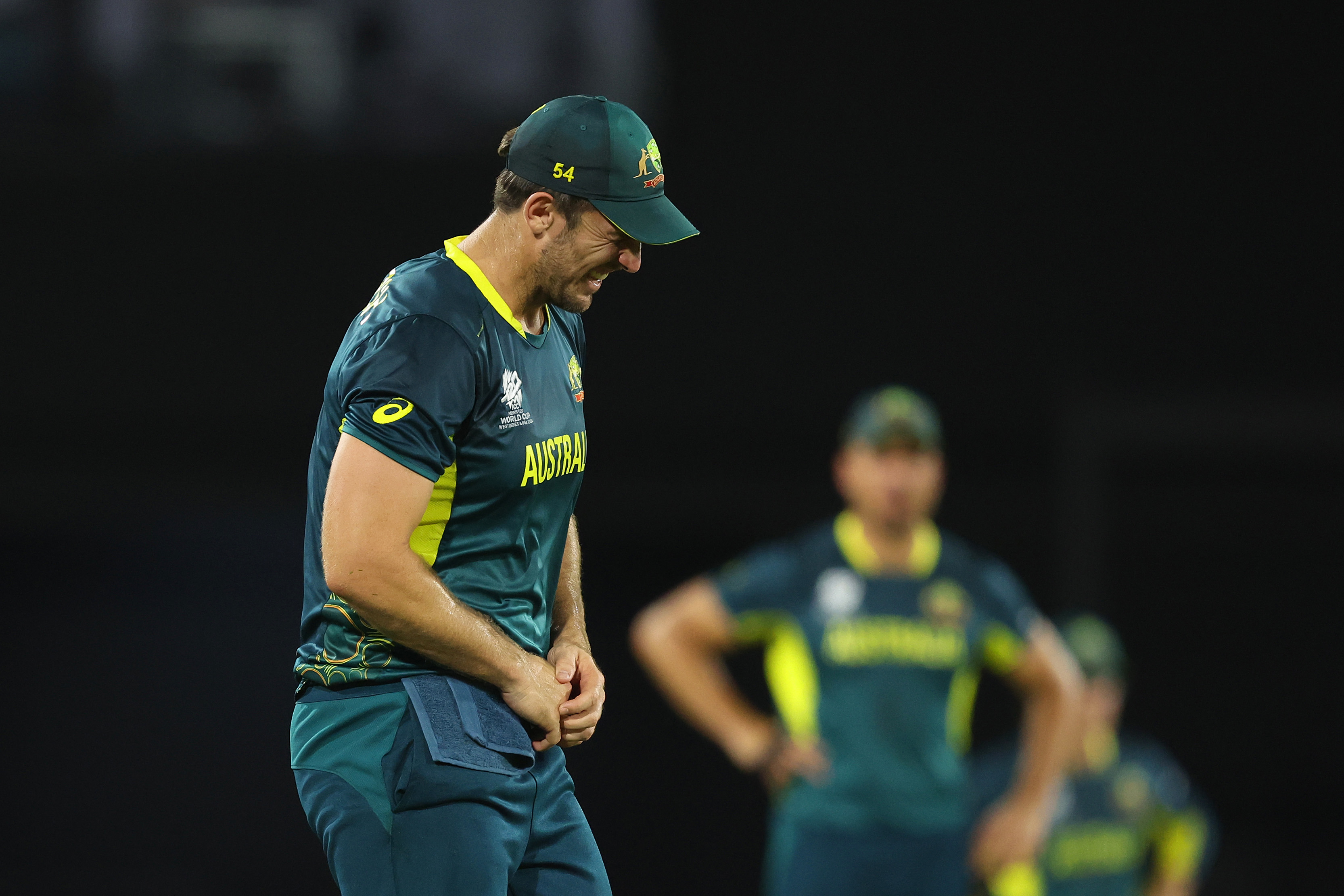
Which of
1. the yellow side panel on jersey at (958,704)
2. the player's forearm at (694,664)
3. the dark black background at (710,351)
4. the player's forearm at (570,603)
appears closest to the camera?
the player's forearm at (570,603)

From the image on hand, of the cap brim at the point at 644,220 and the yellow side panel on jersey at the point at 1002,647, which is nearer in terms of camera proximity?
the cap brim at the point at 644,220

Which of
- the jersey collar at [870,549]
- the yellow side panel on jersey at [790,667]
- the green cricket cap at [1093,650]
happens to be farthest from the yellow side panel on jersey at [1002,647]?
the green cricket cap at [1093,650]

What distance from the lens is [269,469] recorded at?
8.30m

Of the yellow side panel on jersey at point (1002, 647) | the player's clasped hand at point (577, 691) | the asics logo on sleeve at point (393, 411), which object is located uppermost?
the asics logo on sleeve at point (393, 411)

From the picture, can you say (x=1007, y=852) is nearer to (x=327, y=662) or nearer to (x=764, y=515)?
(x=764, y=515)

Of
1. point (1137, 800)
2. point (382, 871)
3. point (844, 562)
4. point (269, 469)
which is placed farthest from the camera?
point (269, 469)

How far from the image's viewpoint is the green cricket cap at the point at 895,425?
5859 millimetres

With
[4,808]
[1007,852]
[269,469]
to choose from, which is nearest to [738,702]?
[1007,852]

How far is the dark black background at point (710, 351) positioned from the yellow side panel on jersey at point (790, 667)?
229 centimetres

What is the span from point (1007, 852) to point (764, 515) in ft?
8.63

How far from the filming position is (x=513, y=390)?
2.76 m

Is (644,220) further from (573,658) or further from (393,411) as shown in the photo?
(573,658)

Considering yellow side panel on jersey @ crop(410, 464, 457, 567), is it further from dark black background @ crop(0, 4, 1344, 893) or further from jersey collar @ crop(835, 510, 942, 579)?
dark black background @ crop(0, 4, 1344, 893)

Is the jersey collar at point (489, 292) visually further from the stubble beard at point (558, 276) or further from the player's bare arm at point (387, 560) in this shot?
the player's bare arm at point (387, 560)
